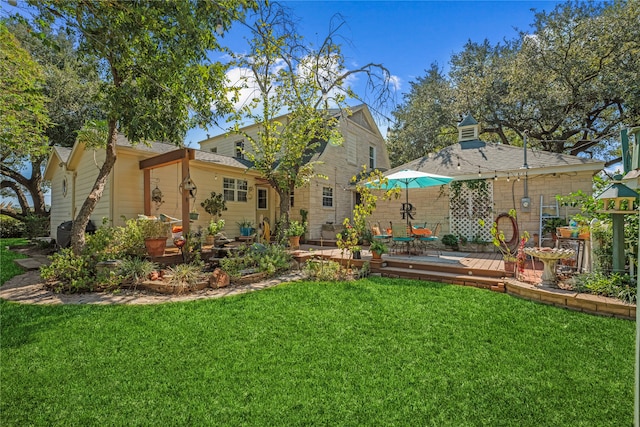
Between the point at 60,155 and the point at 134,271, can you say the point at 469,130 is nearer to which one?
the point at 134,271

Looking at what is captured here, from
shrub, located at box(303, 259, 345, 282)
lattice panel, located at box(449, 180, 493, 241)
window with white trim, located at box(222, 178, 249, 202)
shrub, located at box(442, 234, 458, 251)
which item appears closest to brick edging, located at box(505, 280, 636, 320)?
shrub, located at box(303, 259, 345, 282)

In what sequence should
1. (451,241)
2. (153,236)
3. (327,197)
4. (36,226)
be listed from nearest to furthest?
(153,236)
(451,241)
(327,197)
(36,226)

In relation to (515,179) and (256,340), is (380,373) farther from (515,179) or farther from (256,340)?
(515,179)

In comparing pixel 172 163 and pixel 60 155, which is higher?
pixel 60 155

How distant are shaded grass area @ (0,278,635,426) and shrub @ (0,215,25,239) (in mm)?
19705

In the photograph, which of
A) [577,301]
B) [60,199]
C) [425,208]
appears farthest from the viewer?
[60,199]

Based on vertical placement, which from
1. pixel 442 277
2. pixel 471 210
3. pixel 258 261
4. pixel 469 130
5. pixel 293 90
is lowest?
pixel 442 277

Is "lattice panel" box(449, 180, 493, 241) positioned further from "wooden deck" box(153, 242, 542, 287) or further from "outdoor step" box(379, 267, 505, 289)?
"outdoor step" box(379, 267, 505, 289)

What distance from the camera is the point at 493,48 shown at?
17234 mm

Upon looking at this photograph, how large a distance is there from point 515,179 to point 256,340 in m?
10.1

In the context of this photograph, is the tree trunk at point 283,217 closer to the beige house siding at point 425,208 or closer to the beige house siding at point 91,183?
the beige house siding at point 425,208

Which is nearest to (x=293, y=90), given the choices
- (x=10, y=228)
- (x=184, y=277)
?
(x=184, y=277)

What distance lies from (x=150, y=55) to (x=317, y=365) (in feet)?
21.5

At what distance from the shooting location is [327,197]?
1437 cm
